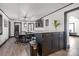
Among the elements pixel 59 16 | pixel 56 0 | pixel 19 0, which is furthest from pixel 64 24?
pixel 19 0

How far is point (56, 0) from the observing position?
1.49 m

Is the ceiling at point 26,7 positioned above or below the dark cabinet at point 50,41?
above

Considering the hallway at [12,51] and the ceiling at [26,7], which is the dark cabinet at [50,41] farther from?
the ceiling at [26,7]

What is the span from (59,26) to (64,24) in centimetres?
20

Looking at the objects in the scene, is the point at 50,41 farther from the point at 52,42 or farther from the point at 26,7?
the point at 26,7

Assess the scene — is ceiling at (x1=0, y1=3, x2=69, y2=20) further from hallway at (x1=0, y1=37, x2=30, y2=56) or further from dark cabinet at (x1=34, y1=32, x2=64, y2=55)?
hallway at (x1=0, y1=37, x2=30, y2=56)

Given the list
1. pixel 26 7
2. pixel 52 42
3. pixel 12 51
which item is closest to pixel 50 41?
pixel 52 42

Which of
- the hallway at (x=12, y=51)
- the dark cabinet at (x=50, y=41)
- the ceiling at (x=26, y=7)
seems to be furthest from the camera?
the dark cabinet at (x=50, y=41)

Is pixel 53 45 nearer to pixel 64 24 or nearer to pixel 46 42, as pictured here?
pixel 46 42

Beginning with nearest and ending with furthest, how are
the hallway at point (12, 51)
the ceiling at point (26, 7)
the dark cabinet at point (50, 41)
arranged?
the ceiling at point (26, 7)
the hallway at point (12, 51)
the dark cabinet at point (50, 41)

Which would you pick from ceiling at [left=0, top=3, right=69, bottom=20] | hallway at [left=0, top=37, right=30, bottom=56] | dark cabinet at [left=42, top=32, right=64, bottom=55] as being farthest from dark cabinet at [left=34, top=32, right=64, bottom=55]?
ceiling at [left=0, top=3, right=69, bottom=20]

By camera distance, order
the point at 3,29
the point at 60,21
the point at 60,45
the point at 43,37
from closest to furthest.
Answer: the point at 43,37
the point at 3,29
the point at 60,45
the point at 60,21

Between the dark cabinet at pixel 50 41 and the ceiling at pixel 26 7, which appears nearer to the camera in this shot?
the ceiling at pixel 26 7

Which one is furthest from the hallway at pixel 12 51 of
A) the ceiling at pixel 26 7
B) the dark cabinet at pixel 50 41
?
the ceiling at pixel 26 7
